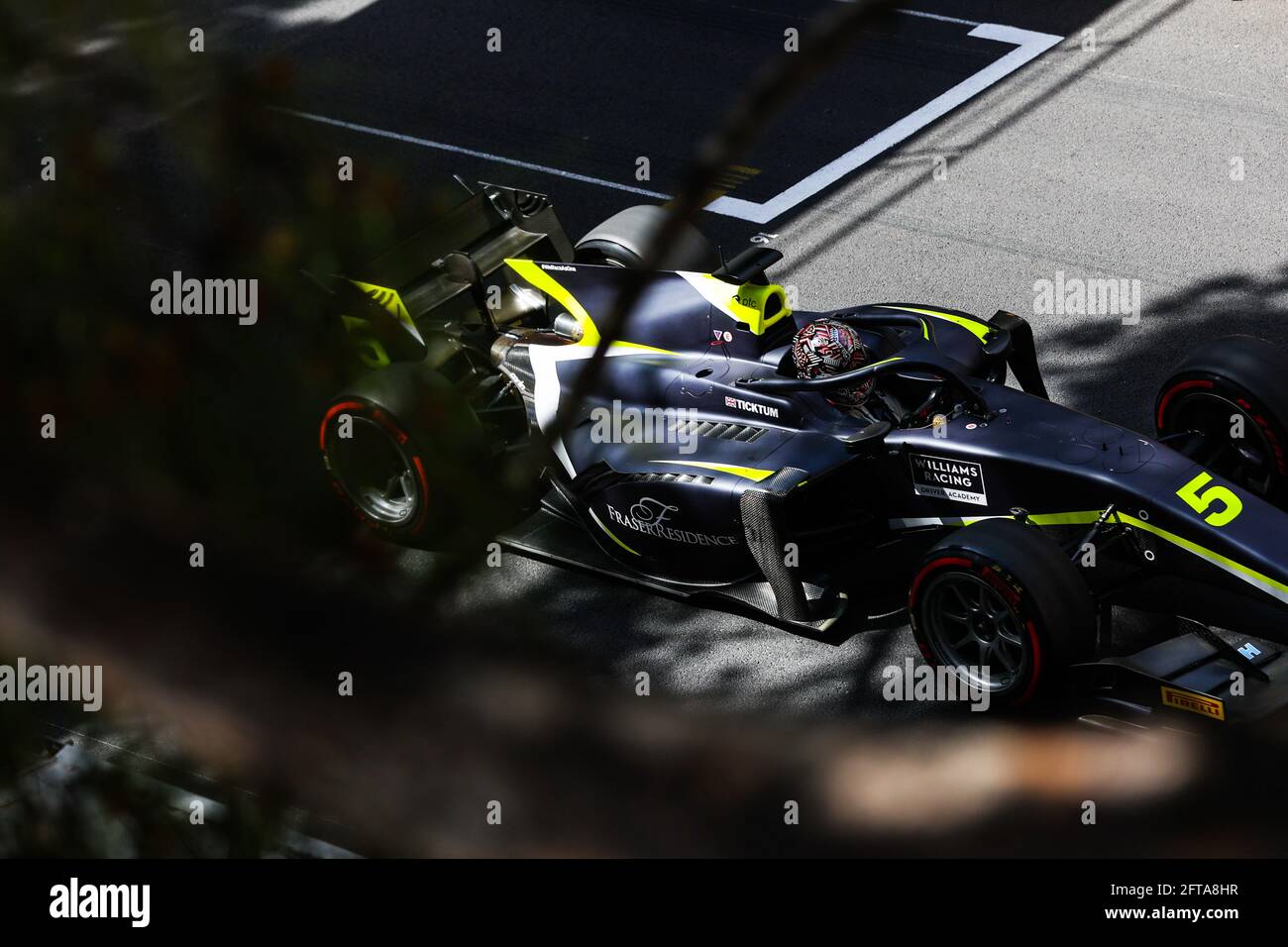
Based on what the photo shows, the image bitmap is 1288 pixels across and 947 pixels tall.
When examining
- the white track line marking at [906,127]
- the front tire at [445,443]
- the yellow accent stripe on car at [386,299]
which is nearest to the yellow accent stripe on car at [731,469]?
the white track line marking at [906,127]

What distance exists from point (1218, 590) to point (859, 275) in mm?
3743

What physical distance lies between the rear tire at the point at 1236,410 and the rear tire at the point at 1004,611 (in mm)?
1291

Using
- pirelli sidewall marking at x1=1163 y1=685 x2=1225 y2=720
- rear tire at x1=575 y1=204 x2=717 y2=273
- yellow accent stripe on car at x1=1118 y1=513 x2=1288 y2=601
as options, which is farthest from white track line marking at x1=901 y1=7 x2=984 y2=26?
pirelli sidewall marking at x1=1163 y1=685 x2=1225 y2=720

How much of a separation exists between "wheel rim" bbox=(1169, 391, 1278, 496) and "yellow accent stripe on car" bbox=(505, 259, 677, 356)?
2286 millimetres

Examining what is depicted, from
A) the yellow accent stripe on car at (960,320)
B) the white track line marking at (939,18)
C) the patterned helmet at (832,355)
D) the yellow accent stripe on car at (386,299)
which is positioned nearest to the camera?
the yellow accent stripe on car at (386,299)

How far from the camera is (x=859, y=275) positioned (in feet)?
31.2

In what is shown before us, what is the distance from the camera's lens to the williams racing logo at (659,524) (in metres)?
6.48

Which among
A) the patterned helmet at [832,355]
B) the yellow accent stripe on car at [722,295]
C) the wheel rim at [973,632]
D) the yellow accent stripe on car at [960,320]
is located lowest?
the wheel rim at [973,632]

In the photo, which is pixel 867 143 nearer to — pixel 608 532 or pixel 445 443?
pixel 608 532

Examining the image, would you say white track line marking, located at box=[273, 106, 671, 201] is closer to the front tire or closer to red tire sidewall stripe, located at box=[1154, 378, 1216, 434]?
red tire sidewall stripe, located at box=[1154, 378, 1216, 434]

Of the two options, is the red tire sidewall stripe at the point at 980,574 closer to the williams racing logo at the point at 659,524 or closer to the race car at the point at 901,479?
the race car at the point at 901,479

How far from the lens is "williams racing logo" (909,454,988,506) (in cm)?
Result: 616

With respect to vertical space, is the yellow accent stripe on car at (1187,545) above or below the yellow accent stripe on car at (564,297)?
below

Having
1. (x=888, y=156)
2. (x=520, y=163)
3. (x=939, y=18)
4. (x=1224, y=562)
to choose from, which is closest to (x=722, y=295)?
(x=1224, y=562)
